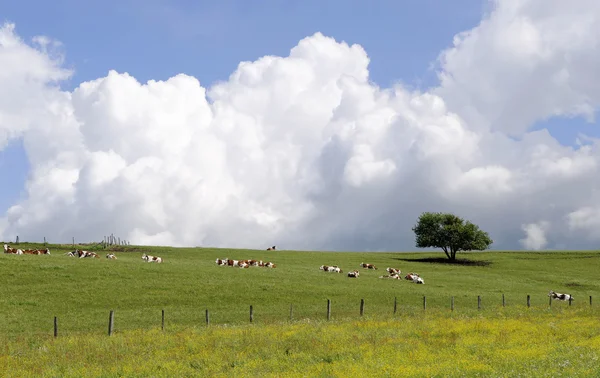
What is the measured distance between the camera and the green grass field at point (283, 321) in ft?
64.6

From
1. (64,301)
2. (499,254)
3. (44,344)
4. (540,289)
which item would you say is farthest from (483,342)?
(499,254)

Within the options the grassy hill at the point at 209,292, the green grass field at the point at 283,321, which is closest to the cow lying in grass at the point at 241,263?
the grassy hill at the point at 209,292

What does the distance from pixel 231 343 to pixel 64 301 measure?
26424 mm

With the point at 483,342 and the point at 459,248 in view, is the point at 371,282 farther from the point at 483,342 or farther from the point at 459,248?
the point at 459,248

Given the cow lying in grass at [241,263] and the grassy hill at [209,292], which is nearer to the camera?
the grassy hill at [209,292]

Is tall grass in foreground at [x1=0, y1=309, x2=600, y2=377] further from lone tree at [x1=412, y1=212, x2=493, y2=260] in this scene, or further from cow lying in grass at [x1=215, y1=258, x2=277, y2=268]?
lone tree at [x1=412, y1=212, x2=493, y2=260]

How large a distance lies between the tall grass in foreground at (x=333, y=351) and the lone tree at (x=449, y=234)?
72.5 m

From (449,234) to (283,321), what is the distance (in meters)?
74.6

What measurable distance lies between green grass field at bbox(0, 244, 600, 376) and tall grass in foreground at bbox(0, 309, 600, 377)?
9 cm

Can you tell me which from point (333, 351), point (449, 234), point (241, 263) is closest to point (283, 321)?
point (333, 351)

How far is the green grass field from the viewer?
1969 cm

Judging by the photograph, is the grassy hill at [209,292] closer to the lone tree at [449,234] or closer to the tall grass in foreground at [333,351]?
the tall grass in foreground at [333,351]

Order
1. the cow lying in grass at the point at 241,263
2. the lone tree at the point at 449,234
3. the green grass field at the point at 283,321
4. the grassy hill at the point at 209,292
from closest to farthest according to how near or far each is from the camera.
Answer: the green grass field at the point at 283,321 < the grassy hill at the point at 209,292 < the cow lying in grass at the point at 241,263 < the lone tree at the point at 449,234

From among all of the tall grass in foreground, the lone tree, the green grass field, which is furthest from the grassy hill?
the lone tree
